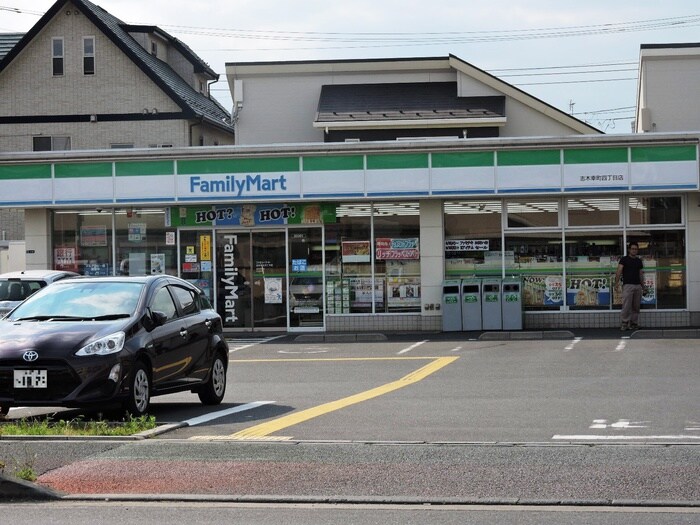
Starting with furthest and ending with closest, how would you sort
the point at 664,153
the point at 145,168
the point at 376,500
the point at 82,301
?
the point at 145,168 < the point at 664,153 < the point at 82,301 < the point at 376,500

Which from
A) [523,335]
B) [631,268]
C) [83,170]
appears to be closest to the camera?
[523,335]

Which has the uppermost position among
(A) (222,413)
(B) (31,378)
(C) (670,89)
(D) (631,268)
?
(C) (670,89)

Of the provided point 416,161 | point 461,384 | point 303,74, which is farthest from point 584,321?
point 303,74

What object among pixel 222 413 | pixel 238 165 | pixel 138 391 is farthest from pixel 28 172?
pixel 138 391

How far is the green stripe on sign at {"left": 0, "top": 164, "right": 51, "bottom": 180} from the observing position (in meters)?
28.4

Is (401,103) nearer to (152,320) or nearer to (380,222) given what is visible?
(380,222)

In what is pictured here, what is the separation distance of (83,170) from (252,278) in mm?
4915

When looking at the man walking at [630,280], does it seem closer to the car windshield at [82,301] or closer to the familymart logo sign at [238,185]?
the familymart logo sign at [238,185]

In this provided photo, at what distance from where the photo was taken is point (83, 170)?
2822 cm

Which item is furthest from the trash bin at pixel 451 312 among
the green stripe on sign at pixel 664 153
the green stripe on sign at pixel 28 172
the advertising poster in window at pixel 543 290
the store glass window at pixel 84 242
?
the green stripe on sign at pixel 28 172

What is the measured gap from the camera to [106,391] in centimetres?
1184

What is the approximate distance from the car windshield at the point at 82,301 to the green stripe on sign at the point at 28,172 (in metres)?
15.4

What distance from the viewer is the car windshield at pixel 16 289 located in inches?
850

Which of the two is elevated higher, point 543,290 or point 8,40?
point 8,40
